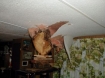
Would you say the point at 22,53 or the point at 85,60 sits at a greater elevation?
the point at 22,53

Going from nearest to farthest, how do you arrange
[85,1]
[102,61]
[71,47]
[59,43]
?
[85,1]
[59,43]
[102,61]
[71,47]

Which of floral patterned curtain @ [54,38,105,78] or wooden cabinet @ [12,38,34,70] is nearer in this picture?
floral patterned curtain @ [54,38,105,78]

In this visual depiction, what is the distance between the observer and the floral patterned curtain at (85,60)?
2.69 metres

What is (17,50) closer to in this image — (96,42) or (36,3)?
(96,42)

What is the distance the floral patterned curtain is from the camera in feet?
8.82

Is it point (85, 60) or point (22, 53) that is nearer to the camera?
point (85, 60)

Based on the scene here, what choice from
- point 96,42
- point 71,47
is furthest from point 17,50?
point 96,42

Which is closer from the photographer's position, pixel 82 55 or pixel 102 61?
pixel 102 61

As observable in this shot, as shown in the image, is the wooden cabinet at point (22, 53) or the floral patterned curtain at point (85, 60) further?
the wooden cabinet at point (22, 53)

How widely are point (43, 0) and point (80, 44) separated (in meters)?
2.30

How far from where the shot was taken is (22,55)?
3.42 metres

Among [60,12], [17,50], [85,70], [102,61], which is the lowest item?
[85,70]

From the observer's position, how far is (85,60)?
9.52 ft

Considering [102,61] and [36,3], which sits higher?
[36,3]
